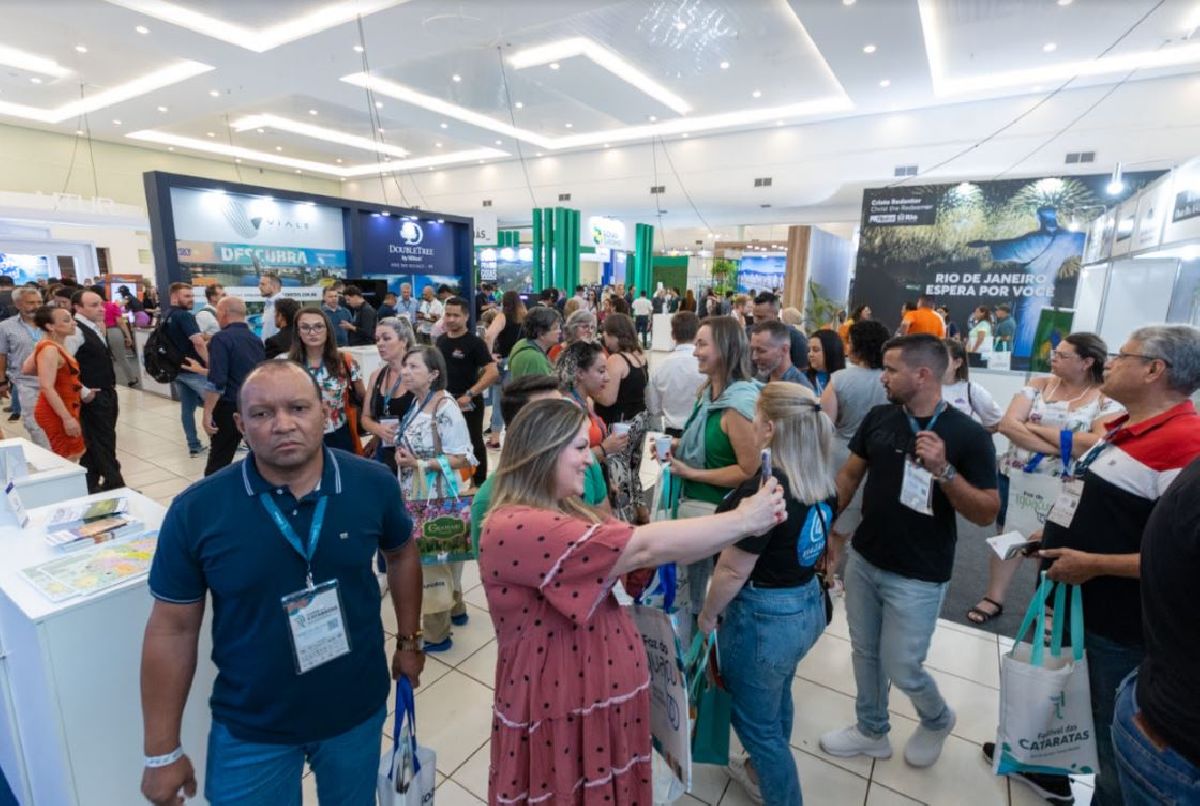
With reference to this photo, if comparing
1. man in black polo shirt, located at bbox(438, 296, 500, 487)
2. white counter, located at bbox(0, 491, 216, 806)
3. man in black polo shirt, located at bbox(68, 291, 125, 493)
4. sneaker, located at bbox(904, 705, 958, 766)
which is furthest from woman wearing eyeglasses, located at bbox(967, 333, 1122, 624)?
man in black polo shirt, located at bbox(68, 291, 125, 493)

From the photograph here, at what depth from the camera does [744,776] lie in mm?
1949

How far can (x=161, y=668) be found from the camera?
1150mm

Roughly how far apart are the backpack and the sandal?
20.8 ft

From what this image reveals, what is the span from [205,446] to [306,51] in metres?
5.40

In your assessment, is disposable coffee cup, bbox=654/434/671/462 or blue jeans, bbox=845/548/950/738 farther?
disposable coffee cup, bbox=654/434/671/462

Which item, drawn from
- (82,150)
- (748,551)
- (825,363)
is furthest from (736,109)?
(82,150)

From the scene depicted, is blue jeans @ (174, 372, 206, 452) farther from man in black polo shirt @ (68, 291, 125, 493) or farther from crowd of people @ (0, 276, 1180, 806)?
crowd of people @ (0, 276, 1180, 806)

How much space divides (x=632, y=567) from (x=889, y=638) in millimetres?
1275

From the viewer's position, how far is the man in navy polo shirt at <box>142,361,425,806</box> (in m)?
1.14

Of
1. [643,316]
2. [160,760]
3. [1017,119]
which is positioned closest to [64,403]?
[160,760]

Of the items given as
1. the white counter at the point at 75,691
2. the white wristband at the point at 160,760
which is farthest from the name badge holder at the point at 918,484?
the white counter at the point at 75,691

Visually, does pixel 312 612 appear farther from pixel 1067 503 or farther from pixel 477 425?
pixel 477 425

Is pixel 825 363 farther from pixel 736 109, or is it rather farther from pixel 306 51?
pixel 736 109

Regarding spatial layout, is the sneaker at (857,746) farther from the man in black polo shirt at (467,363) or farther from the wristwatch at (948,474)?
the man in black polo shirt at (467,363)
